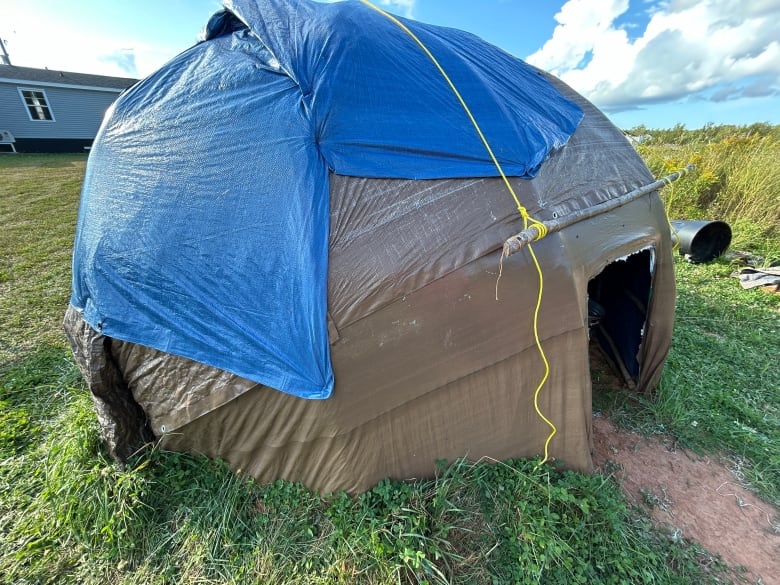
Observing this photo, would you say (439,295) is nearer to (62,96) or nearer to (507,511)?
(507,511)

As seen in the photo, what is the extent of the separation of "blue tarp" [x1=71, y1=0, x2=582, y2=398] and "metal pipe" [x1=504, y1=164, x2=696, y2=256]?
0.38 metres

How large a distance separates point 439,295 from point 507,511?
1353 mm

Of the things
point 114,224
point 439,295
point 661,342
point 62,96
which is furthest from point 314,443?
point 62,96

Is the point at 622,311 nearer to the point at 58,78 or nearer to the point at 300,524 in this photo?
the point at 300,524

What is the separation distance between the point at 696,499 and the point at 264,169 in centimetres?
350

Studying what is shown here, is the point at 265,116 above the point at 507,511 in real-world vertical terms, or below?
above

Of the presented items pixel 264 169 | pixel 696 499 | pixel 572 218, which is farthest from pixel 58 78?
pixel 696 499

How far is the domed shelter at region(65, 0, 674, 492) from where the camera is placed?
78.7 inches

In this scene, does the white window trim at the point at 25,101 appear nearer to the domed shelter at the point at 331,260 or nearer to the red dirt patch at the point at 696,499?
the domed shelter at the point at 331,260

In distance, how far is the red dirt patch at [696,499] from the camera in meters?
2.30

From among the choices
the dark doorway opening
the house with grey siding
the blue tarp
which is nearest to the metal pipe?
the blue tarp

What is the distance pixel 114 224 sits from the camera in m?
2.23

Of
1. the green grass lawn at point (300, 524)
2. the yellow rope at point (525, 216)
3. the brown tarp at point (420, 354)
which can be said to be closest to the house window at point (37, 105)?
the green grass lawn at point (300, 524)

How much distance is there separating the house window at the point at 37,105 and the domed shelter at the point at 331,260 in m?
20.7
